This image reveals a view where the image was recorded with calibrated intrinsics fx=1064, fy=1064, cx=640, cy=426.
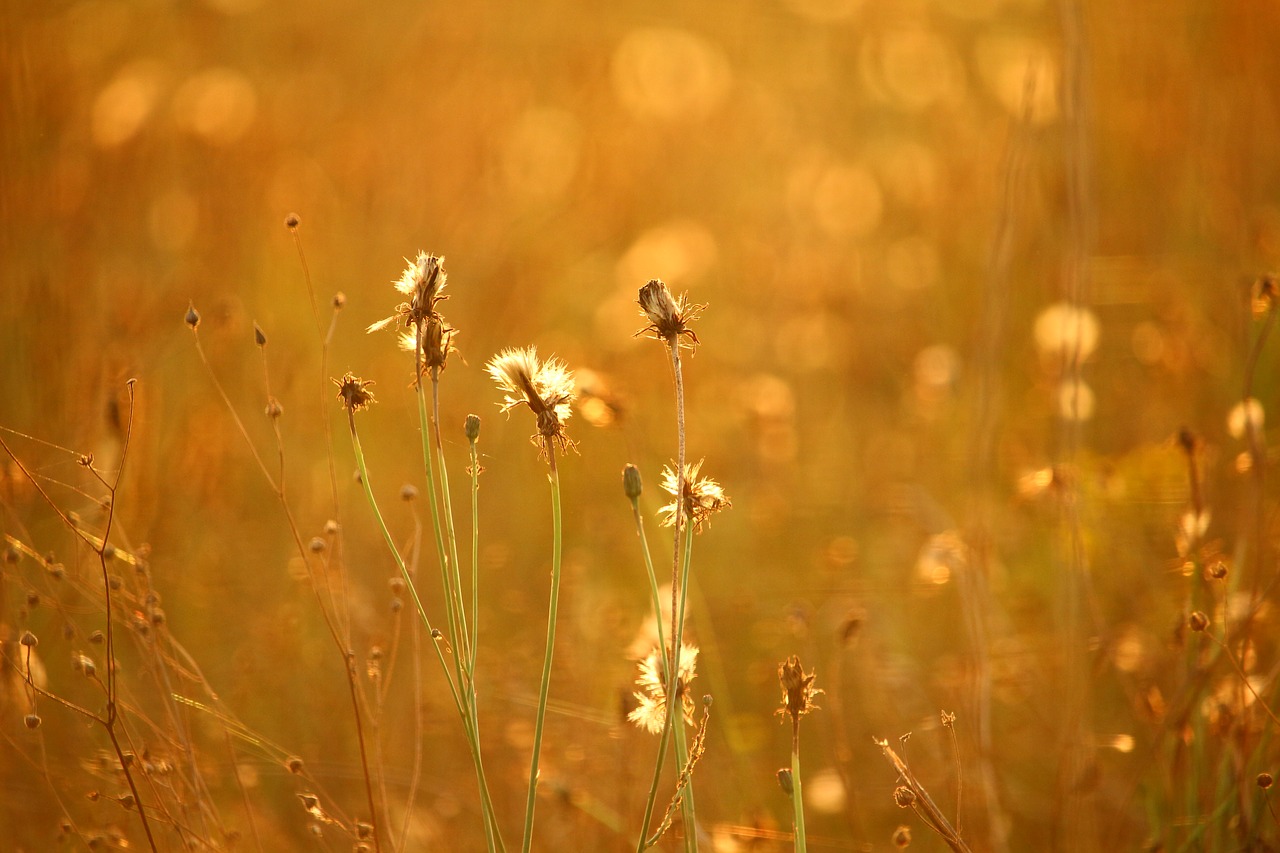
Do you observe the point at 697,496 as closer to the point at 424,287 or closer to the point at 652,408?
the point at 424,287

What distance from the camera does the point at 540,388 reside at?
41.3 inches

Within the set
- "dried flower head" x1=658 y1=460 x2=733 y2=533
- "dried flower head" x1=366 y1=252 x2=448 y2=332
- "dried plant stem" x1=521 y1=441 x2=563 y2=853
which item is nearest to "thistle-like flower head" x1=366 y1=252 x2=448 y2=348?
"dried flower head" x1=366 y1=252 x2=448 y2=332

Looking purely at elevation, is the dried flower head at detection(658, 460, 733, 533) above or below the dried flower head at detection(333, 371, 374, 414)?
below

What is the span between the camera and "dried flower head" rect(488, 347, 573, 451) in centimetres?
101

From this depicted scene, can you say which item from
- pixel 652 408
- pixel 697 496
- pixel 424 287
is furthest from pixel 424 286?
pixel 652 408

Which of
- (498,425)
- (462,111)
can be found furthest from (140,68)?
(498,425)

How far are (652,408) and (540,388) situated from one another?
196cm

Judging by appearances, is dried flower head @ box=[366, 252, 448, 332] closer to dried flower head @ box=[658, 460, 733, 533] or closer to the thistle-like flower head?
the thistle-like flower head

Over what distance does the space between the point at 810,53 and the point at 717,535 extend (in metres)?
3.10

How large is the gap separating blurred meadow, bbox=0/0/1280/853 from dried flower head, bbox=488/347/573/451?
0.72 ft

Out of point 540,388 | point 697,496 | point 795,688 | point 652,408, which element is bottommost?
point 795,688

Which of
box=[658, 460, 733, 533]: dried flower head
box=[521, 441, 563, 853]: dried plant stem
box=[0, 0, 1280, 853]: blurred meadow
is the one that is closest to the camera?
box=[521, 441, 563, 853]: dried plant stem

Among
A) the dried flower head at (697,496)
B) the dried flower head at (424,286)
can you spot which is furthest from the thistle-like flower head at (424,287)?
Result: the dried flower head at (697,496)

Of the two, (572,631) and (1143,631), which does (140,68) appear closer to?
(572,631)
